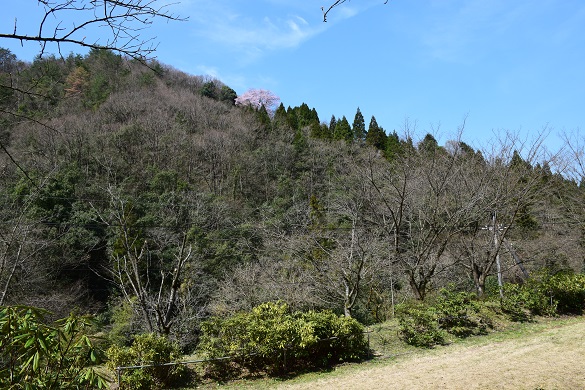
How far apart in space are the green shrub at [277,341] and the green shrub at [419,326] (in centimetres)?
127

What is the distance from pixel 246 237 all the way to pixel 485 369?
13.6 m

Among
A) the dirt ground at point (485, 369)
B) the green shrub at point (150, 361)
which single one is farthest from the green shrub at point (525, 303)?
the green shrub at point (150, 361)

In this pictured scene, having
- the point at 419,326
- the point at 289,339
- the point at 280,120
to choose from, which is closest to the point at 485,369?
the point at 419,326

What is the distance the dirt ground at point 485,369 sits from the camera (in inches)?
237

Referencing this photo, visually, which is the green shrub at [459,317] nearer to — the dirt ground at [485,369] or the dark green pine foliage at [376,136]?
the dirt ground at [485,369]

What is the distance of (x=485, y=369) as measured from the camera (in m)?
6.71

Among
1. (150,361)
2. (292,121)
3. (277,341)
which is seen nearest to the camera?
(150,361)

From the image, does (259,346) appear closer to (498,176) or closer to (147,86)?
(498,176)

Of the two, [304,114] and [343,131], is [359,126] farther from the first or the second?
[304,114]

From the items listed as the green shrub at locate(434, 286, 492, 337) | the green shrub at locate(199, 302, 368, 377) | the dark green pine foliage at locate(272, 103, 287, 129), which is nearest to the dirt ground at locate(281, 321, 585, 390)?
the green shrub at locate(199, 302, 368, 377)

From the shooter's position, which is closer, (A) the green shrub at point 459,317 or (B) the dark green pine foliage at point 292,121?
(A) the green shrub at point 459,317

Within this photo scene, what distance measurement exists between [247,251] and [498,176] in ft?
35.4

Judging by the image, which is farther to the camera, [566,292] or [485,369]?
[566,292]

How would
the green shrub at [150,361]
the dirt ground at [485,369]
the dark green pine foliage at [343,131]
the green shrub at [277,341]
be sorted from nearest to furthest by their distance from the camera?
the dirt ground at [485,369], the green shrub at [150,361], the green shrub at [277,341], the dark green pine foliage at [343,131]
